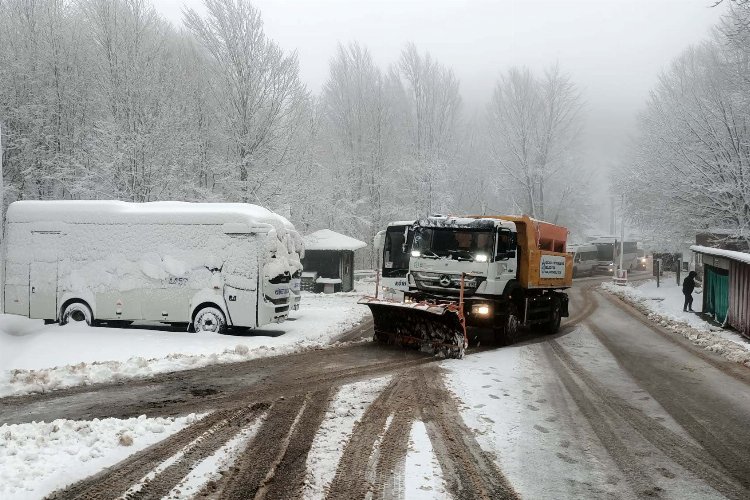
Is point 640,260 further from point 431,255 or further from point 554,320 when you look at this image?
point 431,255

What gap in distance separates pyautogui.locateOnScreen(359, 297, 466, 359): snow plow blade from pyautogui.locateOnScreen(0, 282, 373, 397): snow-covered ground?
1679mm

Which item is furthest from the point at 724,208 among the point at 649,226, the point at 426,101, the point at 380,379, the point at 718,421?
the point at 426,101

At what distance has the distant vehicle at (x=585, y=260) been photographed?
49.2m

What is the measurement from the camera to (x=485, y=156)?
4828 centimetres

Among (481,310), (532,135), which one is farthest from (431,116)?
(481,310)

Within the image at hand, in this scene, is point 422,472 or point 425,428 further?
point 425,428

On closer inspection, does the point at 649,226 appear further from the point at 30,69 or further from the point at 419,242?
the point at 30,69

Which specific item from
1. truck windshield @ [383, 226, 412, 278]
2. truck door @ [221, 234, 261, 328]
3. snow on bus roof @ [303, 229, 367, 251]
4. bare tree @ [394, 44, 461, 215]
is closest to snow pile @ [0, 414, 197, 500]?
truck door @ [221, 234, 261, 328]

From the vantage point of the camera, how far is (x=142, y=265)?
13.1 metres

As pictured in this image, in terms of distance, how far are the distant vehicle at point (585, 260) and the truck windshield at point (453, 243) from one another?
3944 centimetres

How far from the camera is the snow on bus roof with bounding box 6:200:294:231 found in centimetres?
1307

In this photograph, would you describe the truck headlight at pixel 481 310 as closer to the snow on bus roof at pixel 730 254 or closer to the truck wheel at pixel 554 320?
the truck wheel at pixel 554 320

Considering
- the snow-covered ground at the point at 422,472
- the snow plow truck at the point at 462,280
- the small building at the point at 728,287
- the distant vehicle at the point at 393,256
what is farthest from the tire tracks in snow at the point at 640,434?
the distant vehicle at the point at 393,256

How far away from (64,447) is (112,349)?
599 cm
